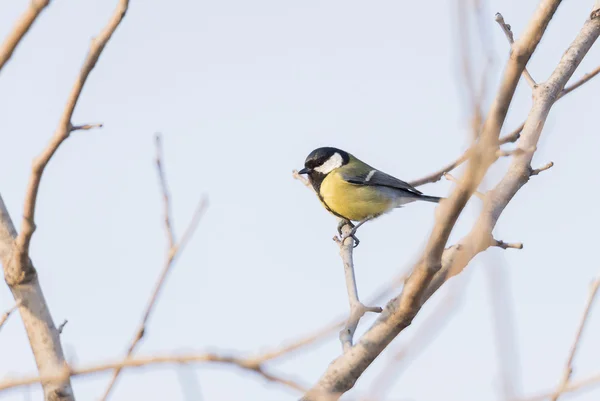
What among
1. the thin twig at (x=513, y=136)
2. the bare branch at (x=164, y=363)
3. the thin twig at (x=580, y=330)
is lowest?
the bare branch at (x=164, y=363)

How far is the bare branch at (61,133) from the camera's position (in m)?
2.15

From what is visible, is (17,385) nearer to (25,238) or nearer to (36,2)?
(36,2)

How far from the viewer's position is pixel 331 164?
8.09 metres

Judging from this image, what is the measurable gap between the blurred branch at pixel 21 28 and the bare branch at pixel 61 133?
9.2 inches

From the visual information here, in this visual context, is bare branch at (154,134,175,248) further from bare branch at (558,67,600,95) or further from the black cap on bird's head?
the black cap on bird's head

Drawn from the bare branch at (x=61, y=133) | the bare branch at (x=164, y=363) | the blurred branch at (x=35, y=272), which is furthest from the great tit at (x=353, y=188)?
the bare branch at (x=164, y=363)

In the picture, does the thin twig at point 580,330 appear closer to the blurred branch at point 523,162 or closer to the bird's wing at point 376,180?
the blurred branch at point 523,162

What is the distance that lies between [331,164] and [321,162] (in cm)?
11

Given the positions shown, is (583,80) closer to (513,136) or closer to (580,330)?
(513,136)

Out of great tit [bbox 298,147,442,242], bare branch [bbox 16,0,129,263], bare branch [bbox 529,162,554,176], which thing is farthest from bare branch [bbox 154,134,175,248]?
great tit [bbox 298,147,442,242]

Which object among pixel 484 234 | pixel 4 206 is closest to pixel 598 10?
pixel 484 234

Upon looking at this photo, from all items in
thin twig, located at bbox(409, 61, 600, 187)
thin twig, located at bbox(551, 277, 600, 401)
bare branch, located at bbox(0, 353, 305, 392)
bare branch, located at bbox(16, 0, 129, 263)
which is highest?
thin twig, located at bbox(409, 61, 600, 187)

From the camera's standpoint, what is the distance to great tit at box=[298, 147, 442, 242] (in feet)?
24.2

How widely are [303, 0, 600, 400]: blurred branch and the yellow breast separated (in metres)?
3.68
